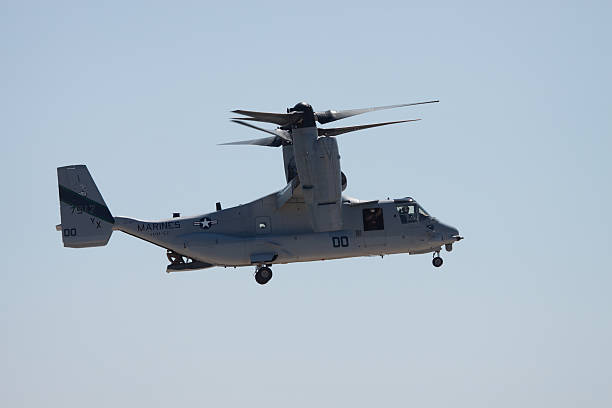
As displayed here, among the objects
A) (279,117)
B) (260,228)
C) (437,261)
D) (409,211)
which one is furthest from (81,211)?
(437,261)

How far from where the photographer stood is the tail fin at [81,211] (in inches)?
2238

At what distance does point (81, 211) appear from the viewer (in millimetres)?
57062

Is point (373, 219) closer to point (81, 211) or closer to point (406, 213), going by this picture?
point (406, 213)

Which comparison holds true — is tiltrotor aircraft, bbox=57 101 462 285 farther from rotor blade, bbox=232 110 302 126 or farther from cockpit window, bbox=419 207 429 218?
rotor blade, bbox=232 110 302 126

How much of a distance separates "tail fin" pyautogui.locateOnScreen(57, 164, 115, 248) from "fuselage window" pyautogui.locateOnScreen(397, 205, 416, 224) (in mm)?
11755

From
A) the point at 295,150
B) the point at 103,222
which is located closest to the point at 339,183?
the point at 295,150

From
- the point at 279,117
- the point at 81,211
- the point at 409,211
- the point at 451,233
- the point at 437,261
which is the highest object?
the point at 279,117

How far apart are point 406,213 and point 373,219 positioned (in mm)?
1516

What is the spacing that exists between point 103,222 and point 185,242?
3.40m

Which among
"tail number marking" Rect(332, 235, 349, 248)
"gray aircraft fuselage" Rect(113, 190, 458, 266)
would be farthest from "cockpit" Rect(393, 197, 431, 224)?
"tail number marking" Rect(332, 235, 349, 248)

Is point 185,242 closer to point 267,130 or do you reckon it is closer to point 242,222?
point 242,222

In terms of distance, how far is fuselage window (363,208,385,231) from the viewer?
57.7 metres

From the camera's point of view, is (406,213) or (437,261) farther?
(437,261)

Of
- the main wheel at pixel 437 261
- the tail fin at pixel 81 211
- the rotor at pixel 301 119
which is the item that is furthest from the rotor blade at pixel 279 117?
the main wheel at pixel 437 261
